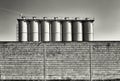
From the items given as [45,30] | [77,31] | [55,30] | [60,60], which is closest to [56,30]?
[55,30]

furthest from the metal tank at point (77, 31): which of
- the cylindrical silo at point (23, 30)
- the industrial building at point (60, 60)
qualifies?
the industrial building at point (60, 60)

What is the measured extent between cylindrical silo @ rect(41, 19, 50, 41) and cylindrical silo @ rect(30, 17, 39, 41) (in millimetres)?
712

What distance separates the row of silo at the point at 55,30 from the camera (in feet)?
46.2

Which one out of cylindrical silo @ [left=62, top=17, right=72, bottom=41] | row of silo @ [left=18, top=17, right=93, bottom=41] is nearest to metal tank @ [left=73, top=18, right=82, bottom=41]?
row of silo @ [left=18, top=17, right=93, bottom=41]

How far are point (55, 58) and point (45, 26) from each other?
22.3 ft

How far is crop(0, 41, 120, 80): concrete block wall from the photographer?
830 cm

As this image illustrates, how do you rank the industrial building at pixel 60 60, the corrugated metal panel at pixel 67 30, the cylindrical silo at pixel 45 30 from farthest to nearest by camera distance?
the corrugated metal panel at pixel 67 30 → the cylindrical silo at pixel 45 30 → the industrial building at pixel 60 60

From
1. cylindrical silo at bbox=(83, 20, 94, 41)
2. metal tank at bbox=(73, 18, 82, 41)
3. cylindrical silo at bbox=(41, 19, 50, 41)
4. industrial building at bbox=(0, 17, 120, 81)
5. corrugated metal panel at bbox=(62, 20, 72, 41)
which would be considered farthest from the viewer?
cylindrical silo at bbox=(83, 20, 94, 41)

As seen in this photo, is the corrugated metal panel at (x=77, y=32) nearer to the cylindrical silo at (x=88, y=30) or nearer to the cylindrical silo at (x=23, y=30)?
the cylindrical silo at (x=88, y=30)

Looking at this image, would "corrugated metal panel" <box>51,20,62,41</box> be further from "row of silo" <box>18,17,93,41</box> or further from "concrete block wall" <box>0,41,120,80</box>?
"concrete block wall" <box>0,41,120,80</box>

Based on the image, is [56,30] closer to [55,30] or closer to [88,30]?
[55,30]

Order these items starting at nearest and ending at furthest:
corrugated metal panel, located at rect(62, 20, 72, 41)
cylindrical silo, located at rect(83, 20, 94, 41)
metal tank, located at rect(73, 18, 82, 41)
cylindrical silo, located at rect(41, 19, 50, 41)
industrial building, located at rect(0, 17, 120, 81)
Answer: industrial building, located at rect(0, 17, 120, 81)
cylindrical silo, located at rect(41, 19, 50, 41)
corrugated metal panel, located at rect(62, 20, 72, 41)
metal tank, located at rect(73, 18, 82, 41)
cylindrical silo, located at rect(83, 20, 94, 41)

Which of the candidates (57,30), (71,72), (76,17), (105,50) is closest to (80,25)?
(76,17)

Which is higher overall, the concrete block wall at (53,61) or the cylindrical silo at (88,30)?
the cylindrical silo at (88,30)
